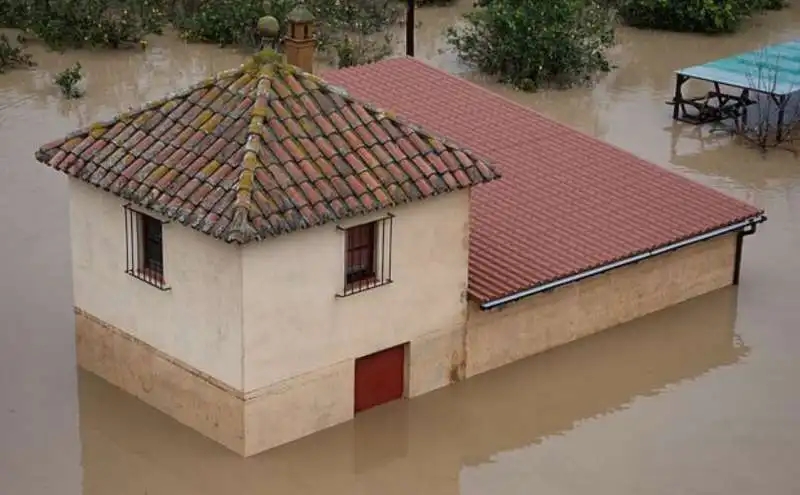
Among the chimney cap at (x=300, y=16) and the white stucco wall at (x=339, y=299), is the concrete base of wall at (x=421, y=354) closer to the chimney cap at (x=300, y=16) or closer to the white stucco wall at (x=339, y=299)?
the white stucco wall at (x=339, y=299)

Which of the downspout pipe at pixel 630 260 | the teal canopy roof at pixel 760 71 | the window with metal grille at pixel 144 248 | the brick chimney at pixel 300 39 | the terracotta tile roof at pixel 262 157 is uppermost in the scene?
the brick chimney at pixel 300 39

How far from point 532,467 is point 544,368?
7.60 feet

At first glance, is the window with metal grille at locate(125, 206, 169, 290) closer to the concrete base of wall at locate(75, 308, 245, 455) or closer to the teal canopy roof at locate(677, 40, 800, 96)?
the concrete base of wall at locate(75, 308, 245, 455)

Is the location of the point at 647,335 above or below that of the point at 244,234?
below

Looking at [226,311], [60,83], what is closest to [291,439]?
[226,311]

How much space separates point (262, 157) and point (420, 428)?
3.75m

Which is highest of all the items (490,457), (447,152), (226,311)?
(447,152)

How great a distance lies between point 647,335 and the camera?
2139cm

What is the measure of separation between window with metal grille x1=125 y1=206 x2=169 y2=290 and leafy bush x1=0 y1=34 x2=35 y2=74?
1523cm

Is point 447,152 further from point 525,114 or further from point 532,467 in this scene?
point 525,114

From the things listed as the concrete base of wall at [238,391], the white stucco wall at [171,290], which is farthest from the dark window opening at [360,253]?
Result: the white stucco wall at [171,290]

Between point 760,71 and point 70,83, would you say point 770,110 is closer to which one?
point 760,71

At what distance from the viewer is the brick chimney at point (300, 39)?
1959 centimetres

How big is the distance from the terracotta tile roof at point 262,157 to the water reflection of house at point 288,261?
22 mm
